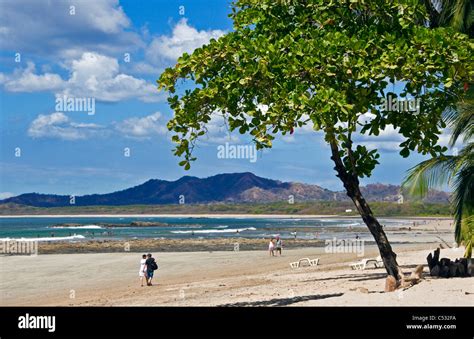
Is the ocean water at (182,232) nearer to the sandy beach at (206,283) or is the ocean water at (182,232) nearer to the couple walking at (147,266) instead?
the sandy beach at (206,283)

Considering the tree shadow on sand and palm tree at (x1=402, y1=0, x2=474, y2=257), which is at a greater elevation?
palm tree at (x1=402, y1=0, x2=474, y2=257)

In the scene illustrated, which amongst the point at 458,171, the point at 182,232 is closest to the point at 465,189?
the point at 458,171

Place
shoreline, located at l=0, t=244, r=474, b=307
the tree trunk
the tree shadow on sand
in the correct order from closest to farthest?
shoreline, located at l=0, t=244, r=474, b=307
the tree shadow on sand
the tree trunk

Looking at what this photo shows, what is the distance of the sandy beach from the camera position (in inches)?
706

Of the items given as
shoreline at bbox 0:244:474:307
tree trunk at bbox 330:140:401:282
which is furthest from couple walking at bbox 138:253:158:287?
tree trunk at bbox 330:140:401:282

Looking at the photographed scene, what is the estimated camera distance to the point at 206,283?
2962cm

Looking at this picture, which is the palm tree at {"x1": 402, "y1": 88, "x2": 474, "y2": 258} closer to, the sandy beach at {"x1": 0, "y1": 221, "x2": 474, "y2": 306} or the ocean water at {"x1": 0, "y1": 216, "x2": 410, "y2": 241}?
the sandy beach at {"x1": 0, "y1": 221, "x2": 474, "y2": 306}

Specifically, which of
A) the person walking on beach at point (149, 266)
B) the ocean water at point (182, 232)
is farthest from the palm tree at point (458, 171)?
the ocean water at point (182, 232)

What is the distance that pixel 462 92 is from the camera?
59.5 feet

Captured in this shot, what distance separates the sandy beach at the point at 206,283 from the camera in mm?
17922

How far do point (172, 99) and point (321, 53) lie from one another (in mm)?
3981

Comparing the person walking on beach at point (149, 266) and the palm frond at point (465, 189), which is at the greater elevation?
the palm frond at point (465, 189)

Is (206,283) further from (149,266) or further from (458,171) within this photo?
(458,171)

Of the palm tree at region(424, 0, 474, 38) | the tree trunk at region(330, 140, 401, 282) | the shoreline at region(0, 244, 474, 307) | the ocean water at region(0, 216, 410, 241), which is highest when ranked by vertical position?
the palm tree at region(424, 0, 474, 38)
